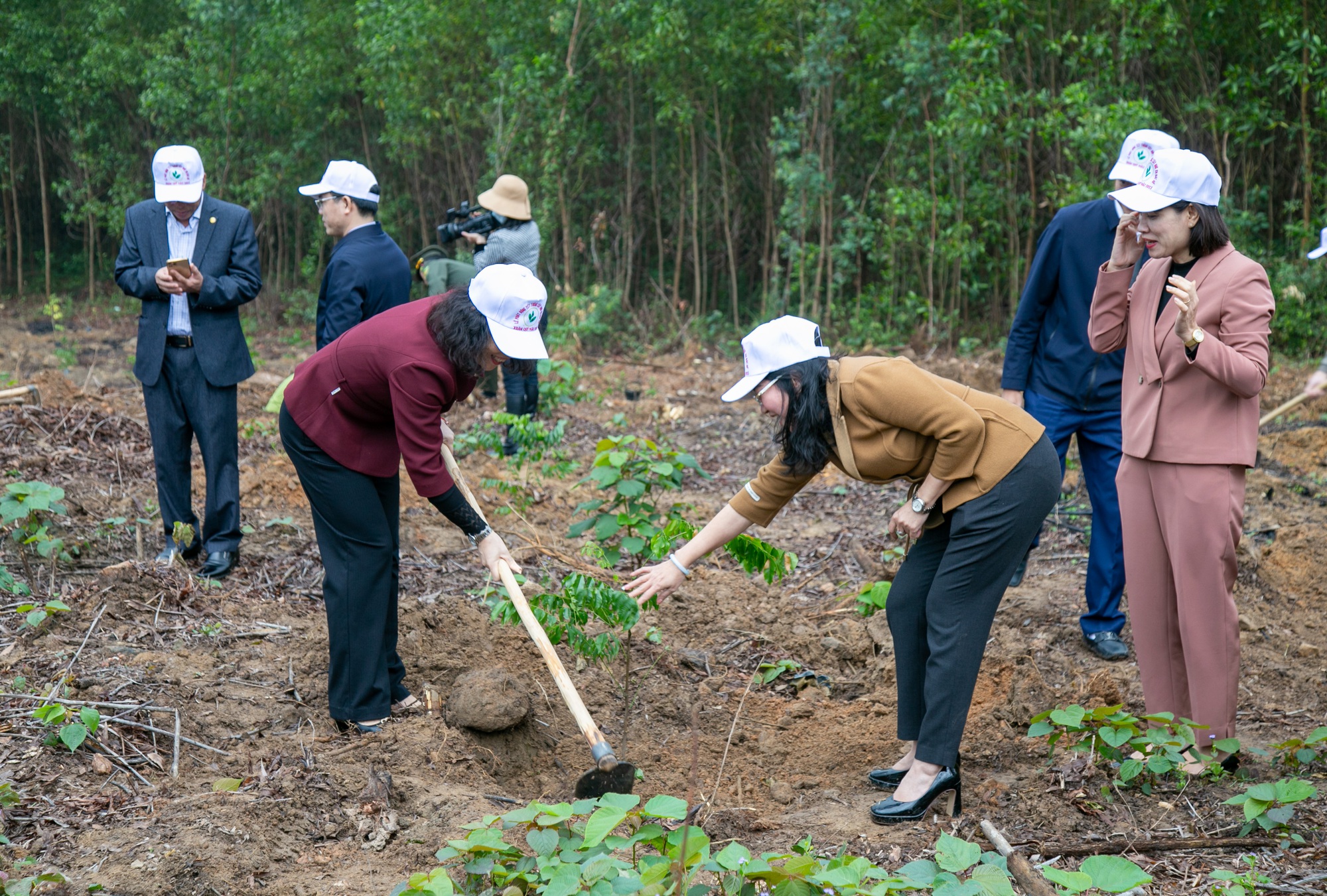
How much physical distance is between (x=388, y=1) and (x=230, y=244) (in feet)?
28.4

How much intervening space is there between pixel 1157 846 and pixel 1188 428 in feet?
3.96

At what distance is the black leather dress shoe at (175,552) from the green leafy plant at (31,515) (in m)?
0.41

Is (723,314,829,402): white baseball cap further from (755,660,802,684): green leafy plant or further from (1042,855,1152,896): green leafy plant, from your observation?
(755,660,802,684): green leafy plant

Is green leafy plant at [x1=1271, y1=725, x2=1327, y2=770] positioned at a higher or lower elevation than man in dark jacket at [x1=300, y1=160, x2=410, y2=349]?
lower

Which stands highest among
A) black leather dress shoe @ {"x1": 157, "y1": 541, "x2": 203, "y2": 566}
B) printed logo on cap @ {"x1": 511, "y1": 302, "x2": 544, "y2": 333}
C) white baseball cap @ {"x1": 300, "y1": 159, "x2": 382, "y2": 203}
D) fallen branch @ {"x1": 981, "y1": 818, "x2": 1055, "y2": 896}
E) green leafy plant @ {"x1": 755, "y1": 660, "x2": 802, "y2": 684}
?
white baseball cap @ {"x1": 300, "y1": 159, "x2": 382, "y2": 203}

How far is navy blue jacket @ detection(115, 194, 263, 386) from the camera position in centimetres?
480

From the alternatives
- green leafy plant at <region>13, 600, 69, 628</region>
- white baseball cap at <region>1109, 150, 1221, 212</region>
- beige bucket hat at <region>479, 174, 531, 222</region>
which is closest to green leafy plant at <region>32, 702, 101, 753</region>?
green leafy plant at <region>13, 600, 69, 628</region>

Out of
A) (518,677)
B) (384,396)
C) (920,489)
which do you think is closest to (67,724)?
(384,396)

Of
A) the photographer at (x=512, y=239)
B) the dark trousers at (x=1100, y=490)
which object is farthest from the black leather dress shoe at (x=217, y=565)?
the dark trousers at (x=1100, y=490)

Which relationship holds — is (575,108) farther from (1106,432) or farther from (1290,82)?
(1106,432)

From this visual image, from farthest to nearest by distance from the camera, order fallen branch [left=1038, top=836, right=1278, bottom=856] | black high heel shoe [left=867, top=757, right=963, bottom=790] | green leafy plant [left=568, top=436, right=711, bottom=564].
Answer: green leafy plant [left=568, top=436, right=711, bottom=564], black high heel shoe [left=867, top=757, right=963, bottom=790], fallen branch [left=1038, top=836, right=1278, bottom=856]

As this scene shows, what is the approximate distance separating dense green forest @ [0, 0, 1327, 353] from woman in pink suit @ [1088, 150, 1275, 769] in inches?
261

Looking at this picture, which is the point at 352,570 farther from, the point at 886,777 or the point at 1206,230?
the point at 1206,230

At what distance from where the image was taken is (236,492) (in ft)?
16.2
